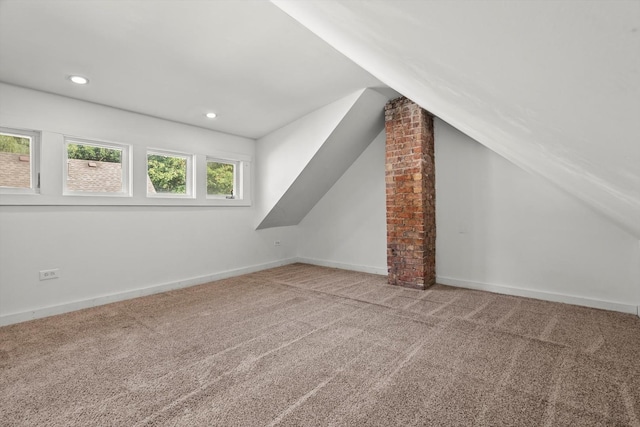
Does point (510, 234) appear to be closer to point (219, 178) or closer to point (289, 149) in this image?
point (289, 149)

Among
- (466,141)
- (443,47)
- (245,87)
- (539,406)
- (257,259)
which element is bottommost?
(539,406)

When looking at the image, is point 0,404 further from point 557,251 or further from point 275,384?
point 557,251

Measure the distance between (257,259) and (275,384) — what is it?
11.2ft

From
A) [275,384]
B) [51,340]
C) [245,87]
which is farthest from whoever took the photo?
[245,87]

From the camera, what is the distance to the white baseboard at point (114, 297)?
2.92 m

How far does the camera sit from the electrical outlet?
3.05 metres

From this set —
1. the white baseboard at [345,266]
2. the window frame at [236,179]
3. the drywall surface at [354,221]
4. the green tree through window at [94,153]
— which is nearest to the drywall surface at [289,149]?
the window frame at [236,179]

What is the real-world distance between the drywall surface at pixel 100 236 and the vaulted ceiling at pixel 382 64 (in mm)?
212

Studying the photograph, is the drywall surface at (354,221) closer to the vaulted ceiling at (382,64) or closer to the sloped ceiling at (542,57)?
the vaulted ceiling at (382,64)

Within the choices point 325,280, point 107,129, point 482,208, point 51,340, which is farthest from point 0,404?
point 482,208

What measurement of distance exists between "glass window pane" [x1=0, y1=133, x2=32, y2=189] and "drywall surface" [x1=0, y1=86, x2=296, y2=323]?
183 millimetres

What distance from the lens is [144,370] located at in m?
2.06

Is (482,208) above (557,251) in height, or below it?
above

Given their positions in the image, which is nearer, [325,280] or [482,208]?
[482,208]
